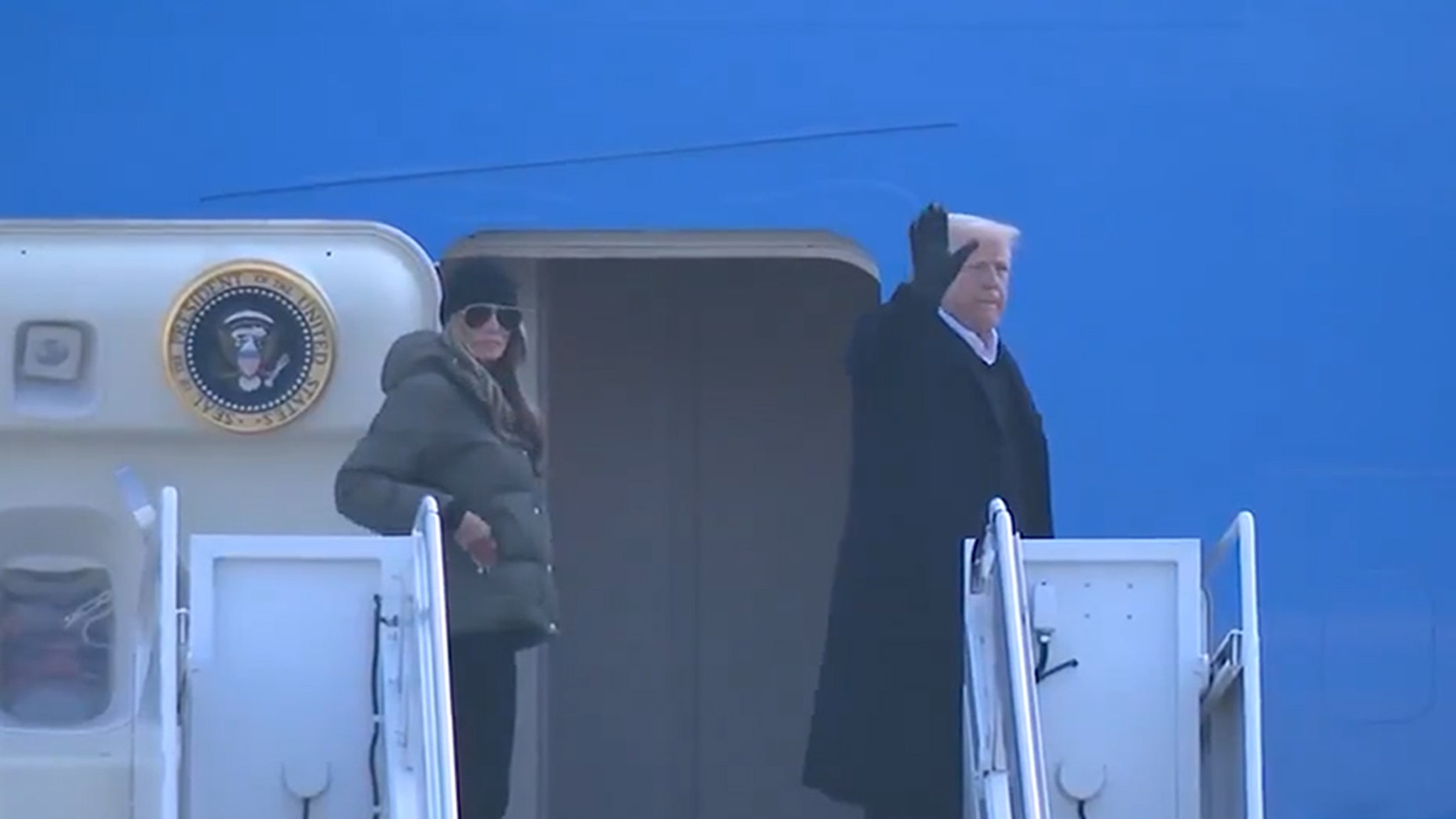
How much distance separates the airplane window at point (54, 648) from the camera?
13.1 feet

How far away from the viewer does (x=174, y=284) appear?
4012 millimetres

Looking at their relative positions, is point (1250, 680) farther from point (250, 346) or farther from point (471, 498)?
point (250, 346)

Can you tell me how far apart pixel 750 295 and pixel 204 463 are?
5.45ft

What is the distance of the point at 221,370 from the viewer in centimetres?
403

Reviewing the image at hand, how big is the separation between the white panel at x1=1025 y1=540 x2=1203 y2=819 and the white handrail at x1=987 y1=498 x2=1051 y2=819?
0.24 ft

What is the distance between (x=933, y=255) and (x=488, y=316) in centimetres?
74

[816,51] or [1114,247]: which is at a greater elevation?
[816,51]

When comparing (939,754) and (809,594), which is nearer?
(939,754)

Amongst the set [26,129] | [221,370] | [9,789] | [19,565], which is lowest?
[9,789]

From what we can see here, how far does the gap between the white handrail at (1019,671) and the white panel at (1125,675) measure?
73mm

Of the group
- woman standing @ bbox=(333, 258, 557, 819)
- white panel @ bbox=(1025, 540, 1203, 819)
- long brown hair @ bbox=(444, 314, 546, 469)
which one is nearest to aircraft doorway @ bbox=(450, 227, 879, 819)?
long brown hair @ bbox=(444, 314, 546, 469)

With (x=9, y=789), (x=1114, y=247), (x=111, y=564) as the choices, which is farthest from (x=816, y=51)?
(x=9, y=789)

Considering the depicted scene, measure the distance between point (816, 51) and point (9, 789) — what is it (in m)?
1.77

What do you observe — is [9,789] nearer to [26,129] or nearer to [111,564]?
[111,564]
